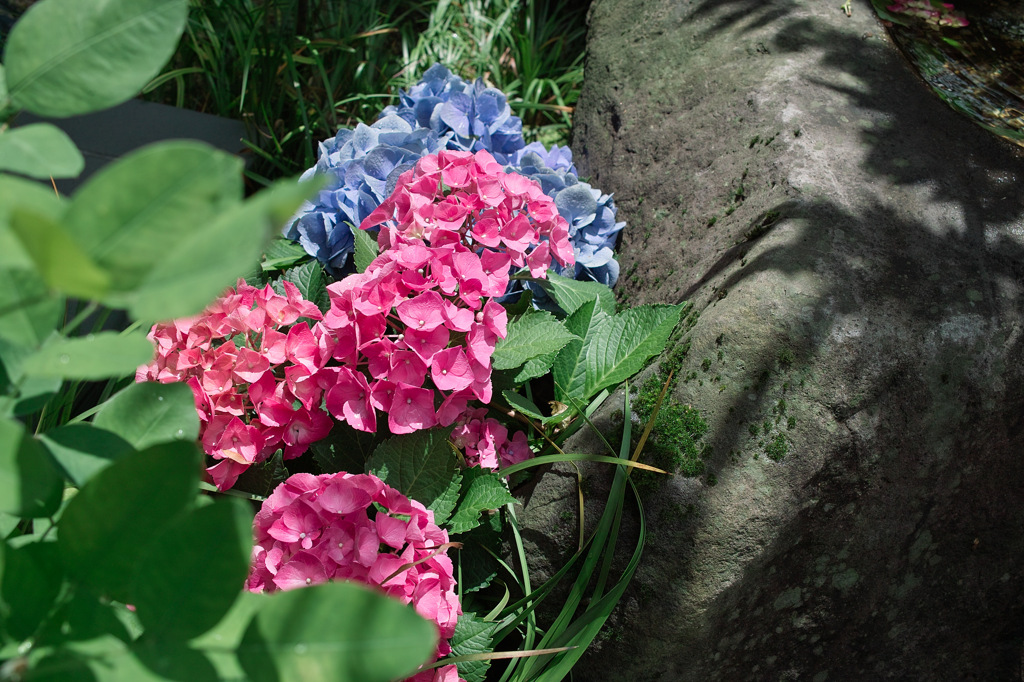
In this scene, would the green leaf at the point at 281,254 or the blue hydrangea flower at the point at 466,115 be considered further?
the blue hydrangea flower at the point at 466,115

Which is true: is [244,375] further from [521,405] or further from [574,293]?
[574,293]

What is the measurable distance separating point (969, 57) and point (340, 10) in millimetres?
2783

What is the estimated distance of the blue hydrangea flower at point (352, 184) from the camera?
1864 millimetres

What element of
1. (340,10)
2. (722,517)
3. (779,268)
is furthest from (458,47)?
(722,517)

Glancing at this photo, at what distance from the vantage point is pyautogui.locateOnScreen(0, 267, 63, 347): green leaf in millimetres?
434

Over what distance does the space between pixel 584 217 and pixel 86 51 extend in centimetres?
Answer: 168

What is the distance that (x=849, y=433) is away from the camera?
135cm

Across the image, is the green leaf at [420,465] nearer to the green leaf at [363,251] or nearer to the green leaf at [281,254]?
the green leaf at [363,251]

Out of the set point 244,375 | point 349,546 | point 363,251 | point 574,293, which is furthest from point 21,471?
point 574,293

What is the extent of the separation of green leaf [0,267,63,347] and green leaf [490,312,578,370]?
108 cm

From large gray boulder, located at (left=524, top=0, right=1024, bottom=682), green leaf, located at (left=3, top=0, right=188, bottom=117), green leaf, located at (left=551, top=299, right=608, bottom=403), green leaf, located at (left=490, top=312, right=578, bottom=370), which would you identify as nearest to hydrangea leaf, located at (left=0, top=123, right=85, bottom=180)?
green leaf, located at (left=3, top=0, right=188, bottom=117)

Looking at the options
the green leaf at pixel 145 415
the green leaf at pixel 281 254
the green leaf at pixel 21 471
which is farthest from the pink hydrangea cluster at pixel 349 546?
the green leaf at pixel 281 254

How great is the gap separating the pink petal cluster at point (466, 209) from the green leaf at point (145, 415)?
2.85ft

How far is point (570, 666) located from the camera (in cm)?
137
